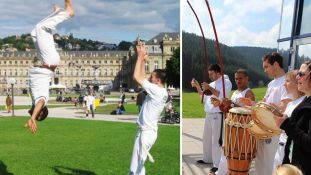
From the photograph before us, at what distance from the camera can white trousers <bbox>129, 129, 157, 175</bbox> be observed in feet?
13.9

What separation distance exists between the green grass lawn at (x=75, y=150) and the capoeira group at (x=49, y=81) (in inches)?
51.9

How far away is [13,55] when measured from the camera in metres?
4.71

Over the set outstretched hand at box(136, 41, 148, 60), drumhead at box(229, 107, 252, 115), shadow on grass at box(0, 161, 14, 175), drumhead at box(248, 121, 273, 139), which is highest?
outstretched hand at box(136, 41, 148, 60)

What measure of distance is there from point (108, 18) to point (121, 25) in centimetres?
19

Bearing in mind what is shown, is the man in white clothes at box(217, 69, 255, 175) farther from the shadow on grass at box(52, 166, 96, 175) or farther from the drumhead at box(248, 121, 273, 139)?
the shadow on grass at box(52, 166, 96, 175)

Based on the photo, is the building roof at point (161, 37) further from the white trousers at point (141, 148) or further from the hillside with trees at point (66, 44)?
the white trousers at point (141, 148)

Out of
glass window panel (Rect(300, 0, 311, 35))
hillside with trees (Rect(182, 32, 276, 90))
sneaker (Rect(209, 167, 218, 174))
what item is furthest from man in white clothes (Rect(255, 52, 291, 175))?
hillside with trees (Rect(182, 32, 276, 90))

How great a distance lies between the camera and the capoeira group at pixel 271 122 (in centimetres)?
268

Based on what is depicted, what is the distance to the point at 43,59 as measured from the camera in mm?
4176

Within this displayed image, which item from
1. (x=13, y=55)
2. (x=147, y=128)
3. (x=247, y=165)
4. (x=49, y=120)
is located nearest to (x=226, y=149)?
(x=247, y=165)

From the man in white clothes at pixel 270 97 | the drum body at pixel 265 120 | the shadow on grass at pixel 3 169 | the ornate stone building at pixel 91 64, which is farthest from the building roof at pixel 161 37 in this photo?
the shadow on grass at pixel 3 169

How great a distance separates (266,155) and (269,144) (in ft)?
0.41

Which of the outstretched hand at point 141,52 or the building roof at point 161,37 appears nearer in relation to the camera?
the outstretched hand at point 141,52

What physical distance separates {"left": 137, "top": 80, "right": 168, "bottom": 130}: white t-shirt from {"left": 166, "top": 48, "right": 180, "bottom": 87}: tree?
3.30 feet
